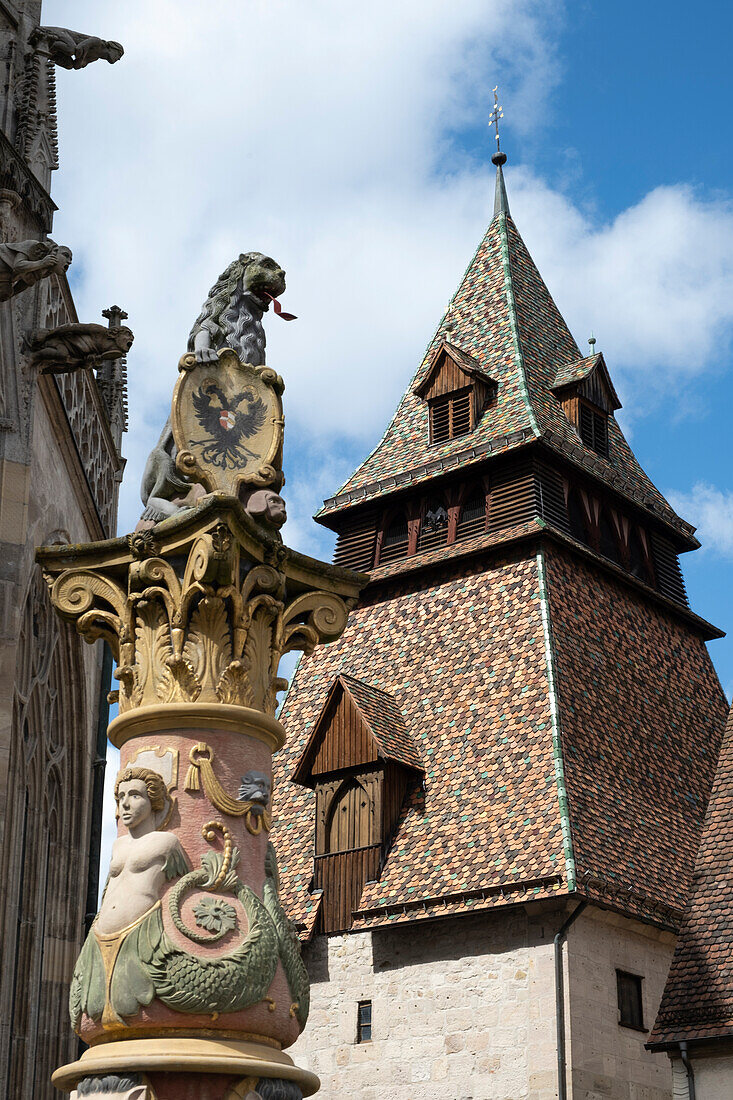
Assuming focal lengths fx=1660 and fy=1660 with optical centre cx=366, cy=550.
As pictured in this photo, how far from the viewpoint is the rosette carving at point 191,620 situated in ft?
22.3

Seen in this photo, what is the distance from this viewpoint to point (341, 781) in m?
24.7

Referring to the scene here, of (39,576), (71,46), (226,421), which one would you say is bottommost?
(226,421)

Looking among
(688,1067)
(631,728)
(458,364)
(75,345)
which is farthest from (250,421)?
(458,364)

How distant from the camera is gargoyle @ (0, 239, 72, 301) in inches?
450

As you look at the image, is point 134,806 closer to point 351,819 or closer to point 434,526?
point 351,819

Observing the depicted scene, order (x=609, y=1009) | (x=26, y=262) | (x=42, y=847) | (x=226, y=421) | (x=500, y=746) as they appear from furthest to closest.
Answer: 1. (x=500, y=746)
2. (x=609, y=1009)
3. (x=42, y=847)
4. (x=26, y=262)
5. (x=226, y=421)

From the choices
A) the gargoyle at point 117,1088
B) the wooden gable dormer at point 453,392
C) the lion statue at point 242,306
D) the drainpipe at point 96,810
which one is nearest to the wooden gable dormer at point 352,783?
the wooden gable dormer at point 453,392

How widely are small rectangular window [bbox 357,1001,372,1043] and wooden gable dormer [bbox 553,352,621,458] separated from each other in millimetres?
11277

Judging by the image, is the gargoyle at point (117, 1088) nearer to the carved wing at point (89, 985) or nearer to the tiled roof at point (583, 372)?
the carved wing at point (89, 985)

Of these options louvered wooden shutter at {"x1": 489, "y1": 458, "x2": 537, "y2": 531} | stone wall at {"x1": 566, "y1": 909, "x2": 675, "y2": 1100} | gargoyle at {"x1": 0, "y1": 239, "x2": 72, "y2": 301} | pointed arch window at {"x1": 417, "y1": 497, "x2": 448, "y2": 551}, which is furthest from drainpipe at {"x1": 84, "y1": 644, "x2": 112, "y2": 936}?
pointed arch window at {"x1": 417, "y1": 497, "x2": 448, "y2": 551}

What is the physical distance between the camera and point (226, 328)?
779 cm

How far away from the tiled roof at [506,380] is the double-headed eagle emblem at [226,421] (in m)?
20.0

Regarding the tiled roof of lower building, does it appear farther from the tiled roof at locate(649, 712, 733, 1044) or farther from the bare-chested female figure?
the bare-chested female figure

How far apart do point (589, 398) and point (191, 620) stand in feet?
78.4
